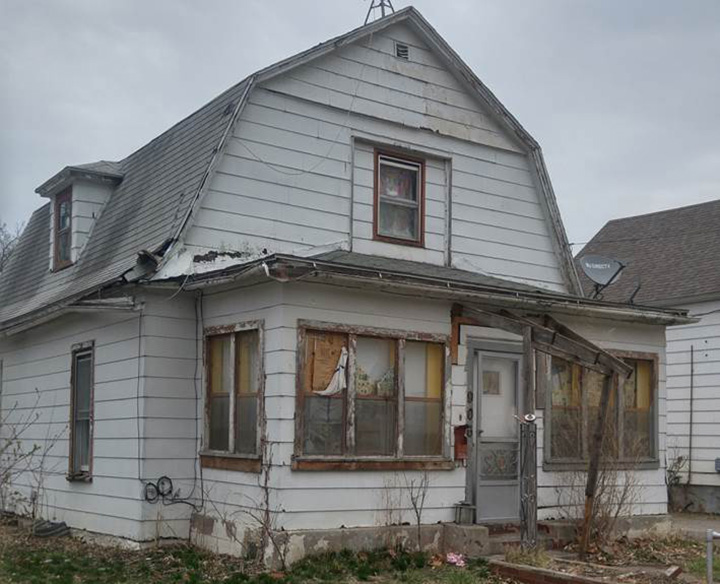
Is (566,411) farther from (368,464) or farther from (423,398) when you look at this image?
(368,464)

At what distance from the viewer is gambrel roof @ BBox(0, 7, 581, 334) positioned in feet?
41.3

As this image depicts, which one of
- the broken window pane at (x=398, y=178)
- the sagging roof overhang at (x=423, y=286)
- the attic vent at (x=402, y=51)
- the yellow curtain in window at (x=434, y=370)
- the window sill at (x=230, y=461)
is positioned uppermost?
the attic vent at (x=402, y=51)

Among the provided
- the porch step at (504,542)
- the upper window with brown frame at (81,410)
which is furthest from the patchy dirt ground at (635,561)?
the upper window with brown frame at (81,410)

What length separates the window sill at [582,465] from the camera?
12.9 m

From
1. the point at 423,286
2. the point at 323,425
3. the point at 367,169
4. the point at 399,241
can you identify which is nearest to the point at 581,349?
the point at 423,286

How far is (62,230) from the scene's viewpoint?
16.1 meters

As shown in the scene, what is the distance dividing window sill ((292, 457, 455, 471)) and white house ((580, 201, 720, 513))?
279 inches

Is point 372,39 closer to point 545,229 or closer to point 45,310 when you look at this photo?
point 545,229

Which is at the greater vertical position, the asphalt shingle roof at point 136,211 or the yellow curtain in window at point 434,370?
the asphalt shingle roof at point 136,211

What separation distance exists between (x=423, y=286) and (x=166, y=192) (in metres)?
4.26

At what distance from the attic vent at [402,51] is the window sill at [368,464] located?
612 centimetres

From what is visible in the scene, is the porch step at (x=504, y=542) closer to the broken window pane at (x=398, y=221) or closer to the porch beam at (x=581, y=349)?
the porch beam at (x=581, y=349)

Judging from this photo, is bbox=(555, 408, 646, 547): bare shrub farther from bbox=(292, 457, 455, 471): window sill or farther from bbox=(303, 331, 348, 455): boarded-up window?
bbox=(303, 331, 348, 455): boarded-up window

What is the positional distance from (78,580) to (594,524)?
20.2 ft
